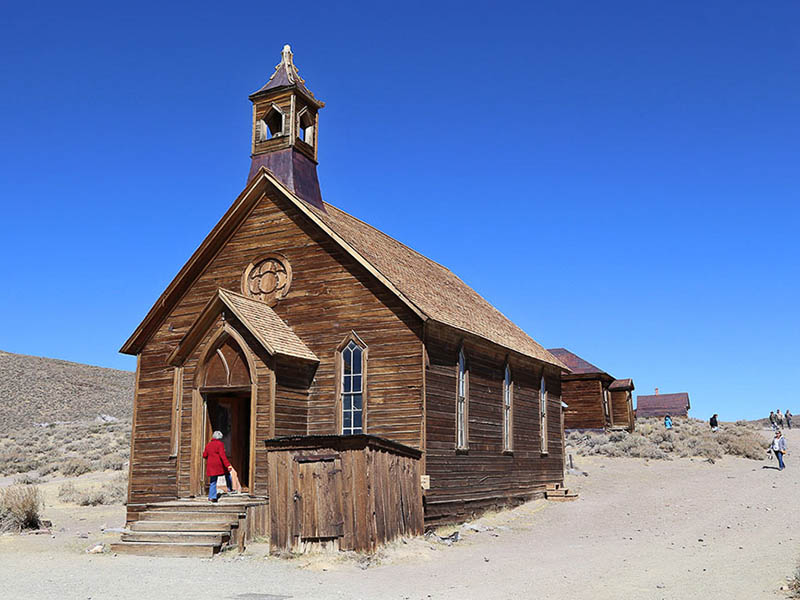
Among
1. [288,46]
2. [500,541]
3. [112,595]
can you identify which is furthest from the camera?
[288,46]

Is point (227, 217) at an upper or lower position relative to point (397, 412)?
upper

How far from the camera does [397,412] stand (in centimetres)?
1736

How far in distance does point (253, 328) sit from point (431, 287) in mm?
5459

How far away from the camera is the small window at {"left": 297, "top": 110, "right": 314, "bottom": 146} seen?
21125 millimetres

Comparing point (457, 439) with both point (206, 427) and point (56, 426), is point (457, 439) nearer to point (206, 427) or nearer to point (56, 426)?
point (206, 427)

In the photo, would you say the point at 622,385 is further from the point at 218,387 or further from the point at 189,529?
the point at 189,529

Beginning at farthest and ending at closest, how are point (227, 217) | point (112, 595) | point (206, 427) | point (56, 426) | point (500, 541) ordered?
point (56, 426) → point (227, 217) → point (206, 427) → point (500, 541) → point (112, 595)

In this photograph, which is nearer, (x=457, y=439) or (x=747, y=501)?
(x=457, y=439)

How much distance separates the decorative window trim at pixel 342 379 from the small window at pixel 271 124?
19.4 feet

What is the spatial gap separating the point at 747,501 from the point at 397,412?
10803 mm

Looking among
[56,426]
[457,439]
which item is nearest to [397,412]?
[457,439]

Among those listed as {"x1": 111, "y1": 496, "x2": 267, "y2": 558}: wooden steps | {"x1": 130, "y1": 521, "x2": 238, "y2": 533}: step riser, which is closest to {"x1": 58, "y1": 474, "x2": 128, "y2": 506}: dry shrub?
{"x1": 111, "y1": 496, "x2": 267, "y2": 558}: wooden steps

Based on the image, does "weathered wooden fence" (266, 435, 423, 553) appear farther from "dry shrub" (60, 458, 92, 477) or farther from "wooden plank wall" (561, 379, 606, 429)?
"wooden plank wall" (561, 379, 606, 429)

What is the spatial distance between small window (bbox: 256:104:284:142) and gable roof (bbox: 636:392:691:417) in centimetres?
5346
